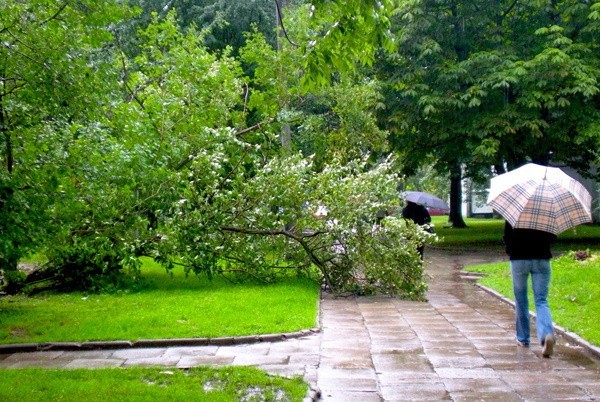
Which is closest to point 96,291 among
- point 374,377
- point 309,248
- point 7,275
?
point 7,275

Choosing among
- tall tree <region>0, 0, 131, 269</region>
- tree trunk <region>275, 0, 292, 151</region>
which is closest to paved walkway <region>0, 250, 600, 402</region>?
tall tree <region>0, 0, 131, 269</region>

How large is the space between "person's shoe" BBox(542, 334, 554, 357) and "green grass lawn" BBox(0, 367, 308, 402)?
10.3 ft

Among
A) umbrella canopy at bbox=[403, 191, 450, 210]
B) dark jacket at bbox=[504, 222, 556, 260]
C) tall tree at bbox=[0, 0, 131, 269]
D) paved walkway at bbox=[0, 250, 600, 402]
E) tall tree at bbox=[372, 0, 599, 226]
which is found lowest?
paved walkway at bbox=[0, 250, 600, 402]

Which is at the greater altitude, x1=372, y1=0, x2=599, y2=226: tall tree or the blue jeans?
x1=372, y1=0, x2=599, y2=226: tall tree

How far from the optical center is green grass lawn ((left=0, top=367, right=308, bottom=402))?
6.44 metres

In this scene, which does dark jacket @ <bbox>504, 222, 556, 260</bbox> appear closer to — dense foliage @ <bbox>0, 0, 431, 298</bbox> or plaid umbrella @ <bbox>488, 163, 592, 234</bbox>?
plaid umbrella @ <bbox>488, 163, 592, 234</bbox>

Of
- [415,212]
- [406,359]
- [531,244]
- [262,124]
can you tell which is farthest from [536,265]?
[415,212]

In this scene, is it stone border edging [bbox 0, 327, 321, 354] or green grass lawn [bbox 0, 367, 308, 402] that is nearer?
green grass lawn [bbox 0, 367, 308, 402]

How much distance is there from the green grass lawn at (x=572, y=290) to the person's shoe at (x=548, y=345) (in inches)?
29.5

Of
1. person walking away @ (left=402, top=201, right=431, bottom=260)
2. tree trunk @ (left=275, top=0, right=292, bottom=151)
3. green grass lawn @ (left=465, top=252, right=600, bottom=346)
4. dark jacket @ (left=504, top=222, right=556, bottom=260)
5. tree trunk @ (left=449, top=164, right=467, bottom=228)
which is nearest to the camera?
dark jacket @ (left=504, top=222, right=556, bottom=260)

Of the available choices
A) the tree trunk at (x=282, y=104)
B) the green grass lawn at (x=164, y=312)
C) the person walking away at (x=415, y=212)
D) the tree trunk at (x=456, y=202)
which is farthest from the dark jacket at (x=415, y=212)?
the tree trunk at (x=456, y=202)

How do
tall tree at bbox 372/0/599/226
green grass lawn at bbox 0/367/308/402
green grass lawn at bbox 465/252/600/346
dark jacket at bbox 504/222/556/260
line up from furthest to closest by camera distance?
tall tree at bbox 372/0/599/226, green grass lawn at bbox 465/252/600/346, dark jacket at bbox 504/222/556/260, green grass lawn at bbox 0/367/308/402

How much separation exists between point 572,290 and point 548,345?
5126 mm

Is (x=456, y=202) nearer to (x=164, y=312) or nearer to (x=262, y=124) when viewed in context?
(x=262, y=124)
